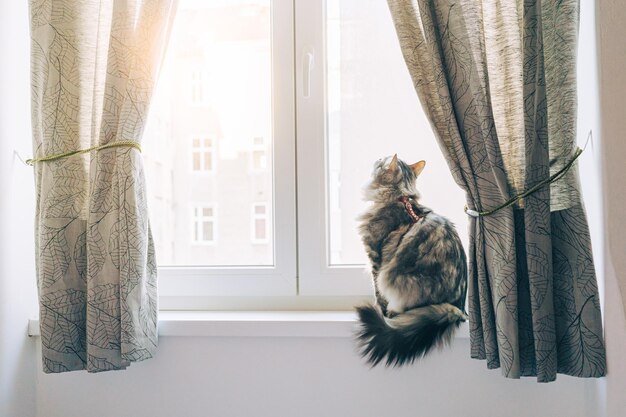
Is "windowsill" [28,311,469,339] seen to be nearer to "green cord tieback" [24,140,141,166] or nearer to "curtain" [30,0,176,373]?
"curtain" [30,0,176,373]

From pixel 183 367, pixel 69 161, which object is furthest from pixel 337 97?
pixel 183 367

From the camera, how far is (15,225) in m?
1.68

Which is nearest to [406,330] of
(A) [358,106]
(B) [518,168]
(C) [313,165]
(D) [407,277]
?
(D) [407,277]

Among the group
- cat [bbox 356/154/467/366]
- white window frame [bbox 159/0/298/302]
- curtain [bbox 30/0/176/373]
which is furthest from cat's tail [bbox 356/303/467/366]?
curtain [bbox 30/0/176/373]

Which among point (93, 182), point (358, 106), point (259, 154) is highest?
point (358, 106)

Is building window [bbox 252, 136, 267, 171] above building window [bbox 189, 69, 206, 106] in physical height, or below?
below

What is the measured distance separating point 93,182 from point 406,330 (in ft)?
2.85

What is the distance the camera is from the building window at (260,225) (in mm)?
1847

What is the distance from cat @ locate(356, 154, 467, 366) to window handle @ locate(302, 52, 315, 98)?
372 mm

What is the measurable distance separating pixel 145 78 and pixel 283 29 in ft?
1.52

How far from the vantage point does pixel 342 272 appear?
5.84 ft

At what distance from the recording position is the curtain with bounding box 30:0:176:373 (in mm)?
1519

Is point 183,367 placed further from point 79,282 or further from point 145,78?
point 145,78

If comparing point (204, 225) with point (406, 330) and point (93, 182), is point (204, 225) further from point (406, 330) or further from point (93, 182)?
point (406, 330)
